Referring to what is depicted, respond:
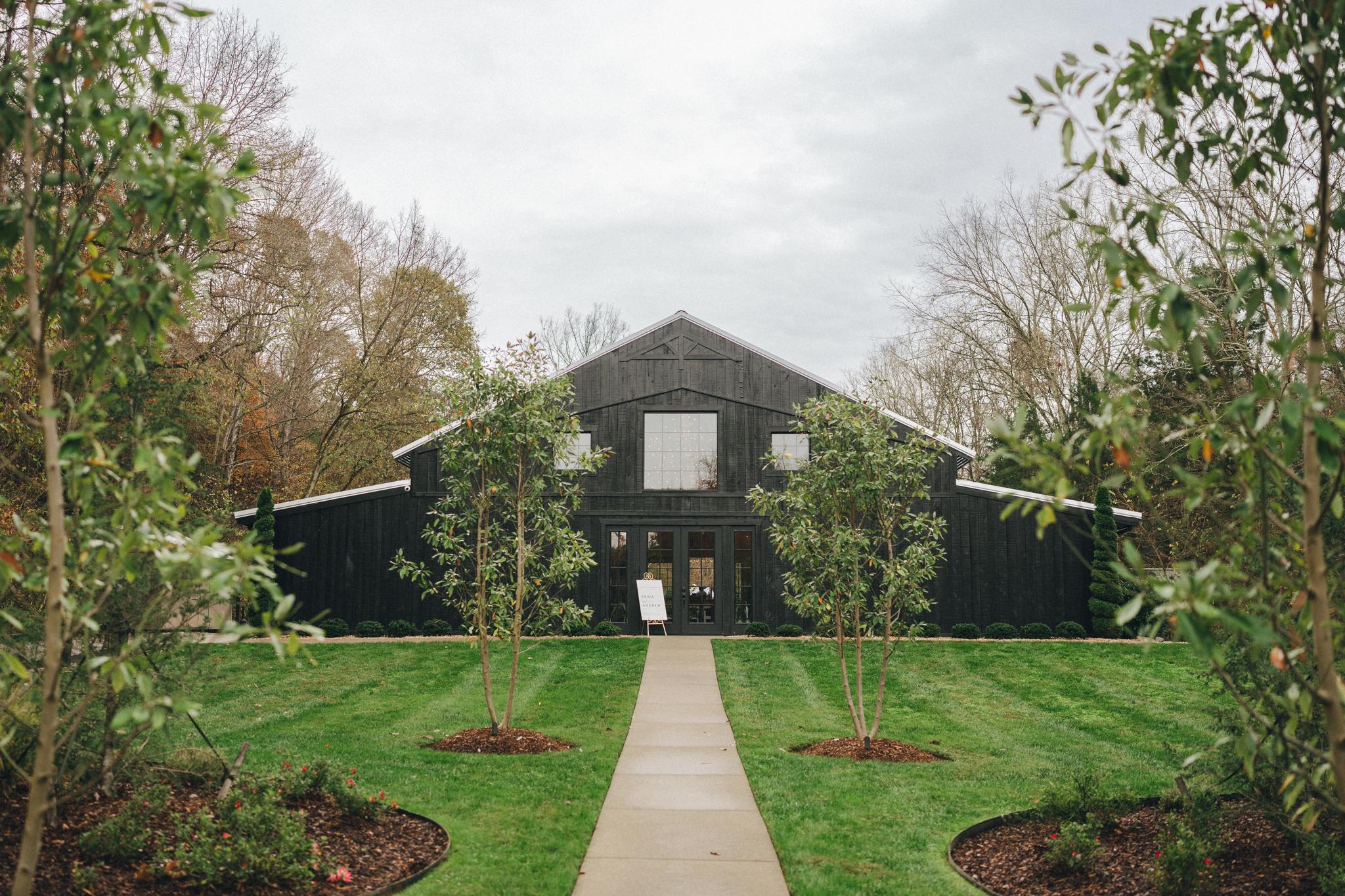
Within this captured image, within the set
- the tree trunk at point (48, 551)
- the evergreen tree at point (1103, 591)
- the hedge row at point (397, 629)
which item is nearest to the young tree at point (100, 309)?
the tree trunk at point (48, 551)

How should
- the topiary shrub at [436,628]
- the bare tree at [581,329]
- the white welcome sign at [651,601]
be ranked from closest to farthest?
the topiary shrub at [436,628] < the white welcome sign at [651,601] < the bare tree at [581,329]

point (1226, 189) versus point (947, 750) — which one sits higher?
point (1226, 189)

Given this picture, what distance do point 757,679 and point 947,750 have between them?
480 centimetres

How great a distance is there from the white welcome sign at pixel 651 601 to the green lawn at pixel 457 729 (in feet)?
3.12

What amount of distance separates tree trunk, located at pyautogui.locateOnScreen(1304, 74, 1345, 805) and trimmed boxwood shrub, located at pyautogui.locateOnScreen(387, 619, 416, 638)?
1751 centimetres

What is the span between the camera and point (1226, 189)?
16.7 m

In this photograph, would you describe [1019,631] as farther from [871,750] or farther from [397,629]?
[397,629]

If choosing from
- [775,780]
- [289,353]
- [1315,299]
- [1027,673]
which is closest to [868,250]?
[289,353]

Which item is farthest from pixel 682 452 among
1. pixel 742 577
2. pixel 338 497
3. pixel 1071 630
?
pixel 1071 630

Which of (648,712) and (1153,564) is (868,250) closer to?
(1153,564)

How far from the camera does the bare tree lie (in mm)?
39062

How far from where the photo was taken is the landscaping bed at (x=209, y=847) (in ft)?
15.6

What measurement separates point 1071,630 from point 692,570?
7.51 meters

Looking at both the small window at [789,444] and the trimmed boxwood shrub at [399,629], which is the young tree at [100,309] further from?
the small window at [789,444]
